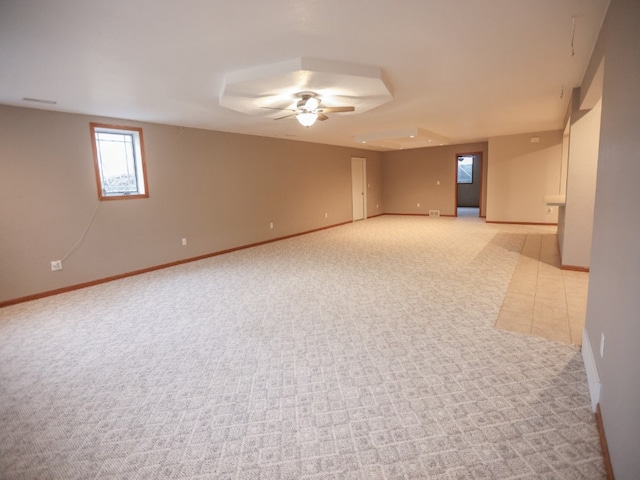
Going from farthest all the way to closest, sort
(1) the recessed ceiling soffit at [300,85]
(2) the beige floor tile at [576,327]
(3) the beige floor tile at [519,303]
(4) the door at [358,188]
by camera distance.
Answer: (4) the door at [358,188], (3) the beige floor tile at [519,303], (1) the recessed ceiling soffit at [300,85], (2) the beige floor tile at [576,327]

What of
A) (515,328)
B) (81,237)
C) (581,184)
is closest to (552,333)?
(515,328)

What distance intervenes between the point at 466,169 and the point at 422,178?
15.1ft

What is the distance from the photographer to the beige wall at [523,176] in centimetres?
872

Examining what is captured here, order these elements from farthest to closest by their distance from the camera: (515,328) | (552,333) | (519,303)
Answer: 1. (519,303)
2. (515,328)
3. (552,333)

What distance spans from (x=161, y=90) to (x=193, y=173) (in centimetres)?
254

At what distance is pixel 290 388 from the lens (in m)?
2.29

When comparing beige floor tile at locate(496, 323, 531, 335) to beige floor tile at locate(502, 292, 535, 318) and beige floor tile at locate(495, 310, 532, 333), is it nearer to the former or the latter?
beige floor tile at locate(495, 310, 532, 333)

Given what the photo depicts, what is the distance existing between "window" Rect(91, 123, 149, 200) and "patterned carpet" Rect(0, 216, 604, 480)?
180cm

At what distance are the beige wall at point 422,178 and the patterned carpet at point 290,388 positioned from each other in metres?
7.65

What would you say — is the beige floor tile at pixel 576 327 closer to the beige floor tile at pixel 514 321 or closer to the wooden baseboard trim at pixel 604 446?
the beige floor tile at pixel 514 321

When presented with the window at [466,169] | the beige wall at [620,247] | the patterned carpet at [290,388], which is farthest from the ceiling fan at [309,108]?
the window at [466,169]

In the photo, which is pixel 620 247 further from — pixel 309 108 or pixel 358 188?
pixel 358 188

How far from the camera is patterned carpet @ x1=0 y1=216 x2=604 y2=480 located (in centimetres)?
168

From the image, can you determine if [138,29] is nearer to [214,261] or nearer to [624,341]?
[624,341]
